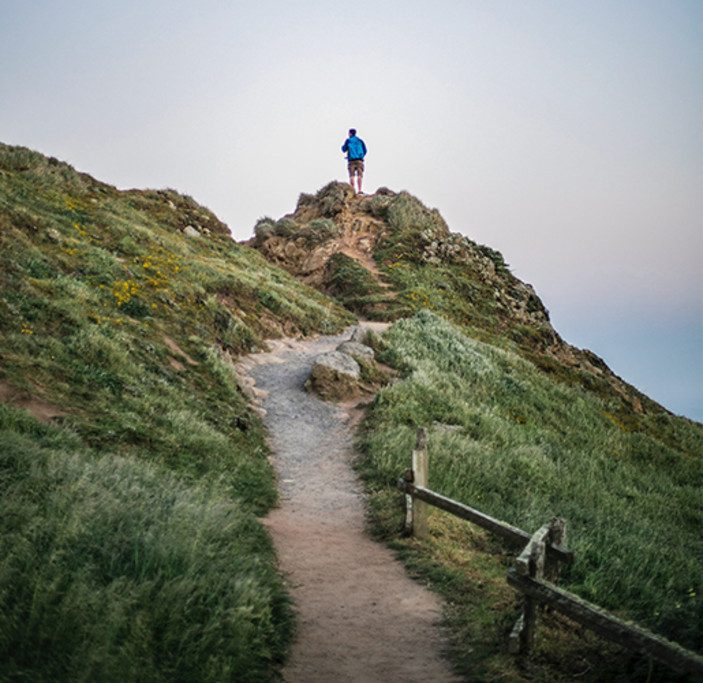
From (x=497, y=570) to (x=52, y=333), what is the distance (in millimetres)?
8742

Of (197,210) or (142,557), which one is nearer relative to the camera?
(142,557)

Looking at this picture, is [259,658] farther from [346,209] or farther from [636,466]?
[346,209]

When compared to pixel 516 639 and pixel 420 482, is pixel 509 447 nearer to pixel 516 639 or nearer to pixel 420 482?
pixel 420 482

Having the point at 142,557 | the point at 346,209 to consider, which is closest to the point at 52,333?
the point at 142,557

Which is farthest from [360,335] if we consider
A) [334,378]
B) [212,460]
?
[212,460]

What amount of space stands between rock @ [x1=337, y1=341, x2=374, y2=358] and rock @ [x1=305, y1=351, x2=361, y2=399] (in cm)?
159

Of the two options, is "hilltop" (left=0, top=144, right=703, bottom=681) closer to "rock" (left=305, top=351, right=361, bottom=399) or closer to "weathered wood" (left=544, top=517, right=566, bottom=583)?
"weathered wood" (left=544, top=517, right=566, bottom=583)

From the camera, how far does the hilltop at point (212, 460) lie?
3.58 metres

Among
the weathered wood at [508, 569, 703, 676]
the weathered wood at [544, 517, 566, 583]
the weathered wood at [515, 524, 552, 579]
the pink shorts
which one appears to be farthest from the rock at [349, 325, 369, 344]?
the pink shorts

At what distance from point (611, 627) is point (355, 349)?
12746 millimetres

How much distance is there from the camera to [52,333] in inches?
376

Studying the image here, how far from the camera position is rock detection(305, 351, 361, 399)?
44.7ft

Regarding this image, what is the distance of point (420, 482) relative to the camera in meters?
6.89

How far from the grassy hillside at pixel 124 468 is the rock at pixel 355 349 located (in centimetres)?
308
